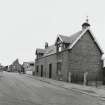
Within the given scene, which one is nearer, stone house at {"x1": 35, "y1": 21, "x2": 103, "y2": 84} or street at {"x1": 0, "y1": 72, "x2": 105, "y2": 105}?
street at {"x1": 0, "y1": 72, "x2": 105, "y2": 105}

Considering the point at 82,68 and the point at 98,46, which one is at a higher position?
the point at 98,46

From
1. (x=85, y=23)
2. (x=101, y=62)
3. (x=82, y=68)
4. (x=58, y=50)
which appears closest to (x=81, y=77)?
(x=82, y=68)

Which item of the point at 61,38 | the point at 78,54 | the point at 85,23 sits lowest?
the point at 78,54

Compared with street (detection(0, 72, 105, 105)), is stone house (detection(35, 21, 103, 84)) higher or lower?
higher

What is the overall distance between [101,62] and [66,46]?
7.13 meters

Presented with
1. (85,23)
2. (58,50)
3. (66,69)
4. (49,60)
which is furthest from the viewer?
(49,60)

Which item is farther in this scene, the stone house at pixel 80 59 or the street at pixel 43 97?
the stone house at pixel 80 59

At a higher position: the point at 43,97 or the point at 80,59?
the point at 80,59

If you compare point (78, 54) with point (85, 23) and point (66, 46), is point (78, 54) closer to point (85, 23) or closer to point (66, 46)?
point (66, 46)

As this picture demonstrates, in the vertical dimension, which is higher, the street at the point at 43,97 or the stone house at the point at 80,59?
the stone house at the point at 80,59

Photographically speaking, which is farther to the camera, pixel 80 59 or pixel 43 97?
pixel 80 59

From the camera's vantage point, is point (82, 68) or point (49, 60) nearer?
point (82, 68)

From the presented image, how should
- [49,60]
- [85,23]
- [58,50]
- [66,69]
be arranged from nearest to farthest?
1. [66,69]
2. [85,23]
3. [58,50]
4. [49,60]

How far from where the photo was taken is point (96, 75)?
27641 millimetres
